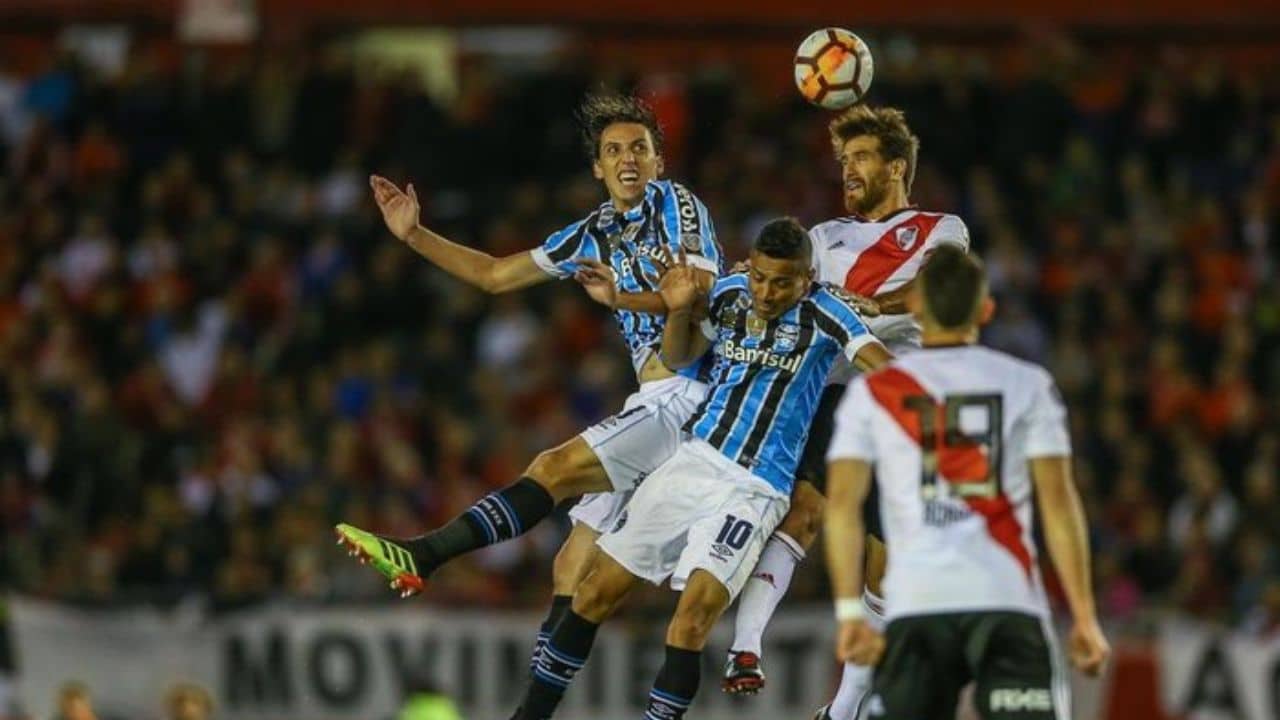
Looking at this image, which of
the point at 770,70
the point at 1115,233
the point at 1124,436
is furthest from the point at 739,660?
the point at 770,70

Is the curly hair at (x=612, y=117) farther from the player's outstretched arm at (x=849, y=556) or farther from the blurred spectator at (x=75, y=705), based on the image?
the blurred spectator at (x=75, y=705)

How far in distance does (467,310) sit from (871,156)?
10149 millimetres

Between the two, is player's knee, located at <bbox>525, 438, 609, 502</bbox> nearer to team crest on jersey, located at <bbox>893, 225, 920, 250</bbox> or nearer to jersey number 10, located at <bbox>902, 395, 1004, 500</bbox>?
team crest on jersey, located at <bbox>893, 225, 920, 250</bbox>

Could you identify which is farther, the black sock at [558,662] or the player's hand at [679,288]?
the black sock at [558,662]

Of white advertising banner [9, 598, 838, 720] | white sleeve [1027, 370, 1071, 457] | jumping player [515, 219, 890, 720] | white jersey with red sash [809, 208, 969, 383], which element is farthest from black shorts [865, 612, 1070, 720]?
white advertising banner [9, 598, 838, 720]

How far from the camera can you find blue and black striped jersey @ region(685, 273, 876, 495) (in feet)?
34.8

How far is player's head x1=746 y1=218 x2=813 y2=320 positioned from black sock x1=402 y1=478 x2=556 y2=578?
1.27 metres

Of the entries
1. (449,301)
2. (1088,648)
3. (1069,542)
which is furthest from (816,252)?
(449,301)

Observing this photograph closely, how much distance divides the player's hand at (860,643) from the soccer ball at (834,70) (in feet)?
10.6

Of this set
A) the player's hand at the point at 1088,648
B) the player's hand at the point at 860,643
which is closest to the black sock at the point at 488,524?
the player's hand at the point at 860,643

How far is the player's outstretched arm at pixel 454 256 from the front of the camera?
446 inches

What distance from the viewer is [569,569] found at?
36.9 ft

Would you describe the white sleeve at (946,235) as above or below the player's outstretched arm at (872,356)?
above

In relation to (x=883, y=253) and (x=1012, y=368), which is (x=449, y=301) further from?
(x=1012, y=368)
